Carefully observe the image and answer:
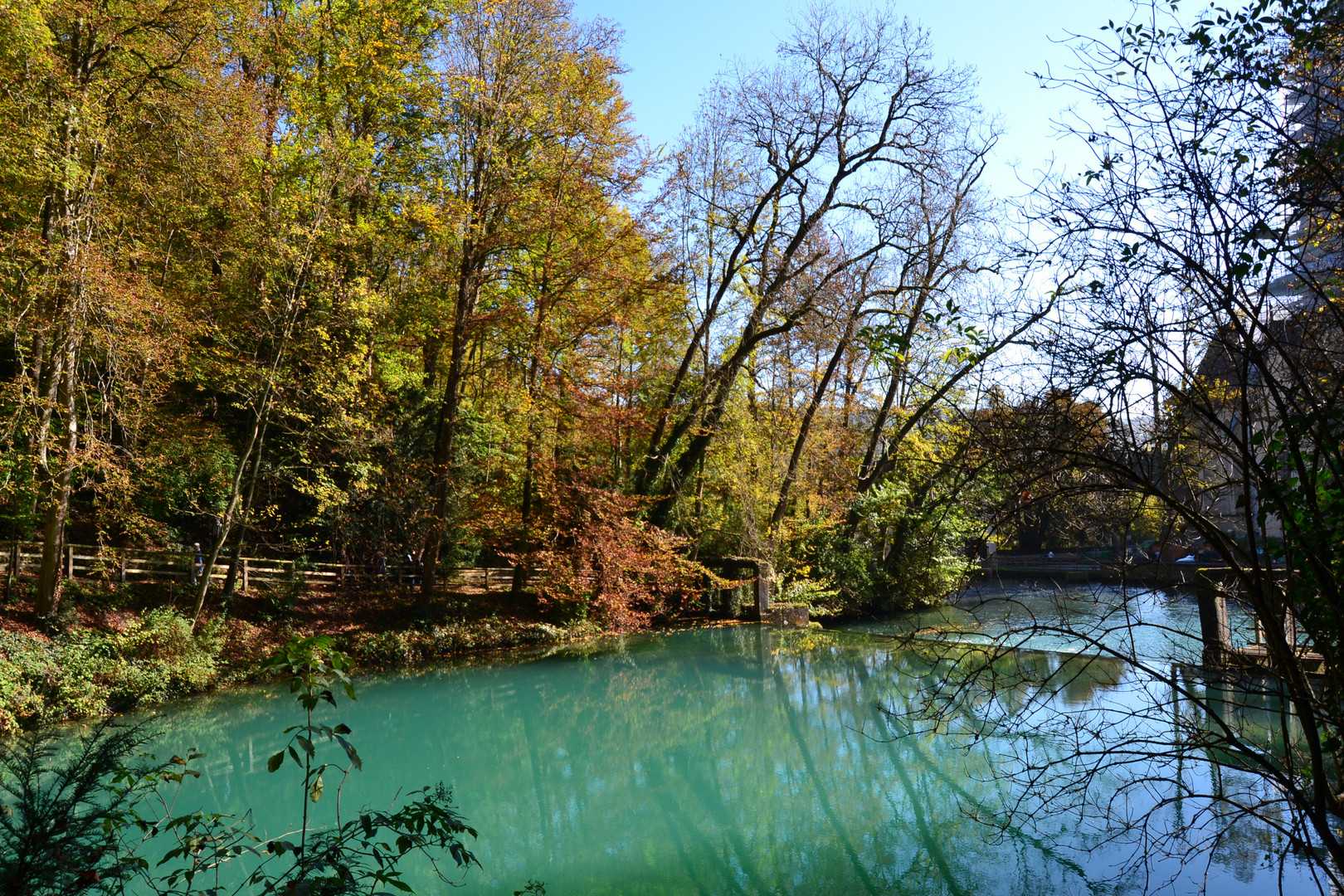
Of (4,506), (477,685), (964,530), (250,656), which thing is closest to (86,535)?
(4,506)

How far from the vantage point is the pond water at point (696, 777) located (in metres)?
6.07

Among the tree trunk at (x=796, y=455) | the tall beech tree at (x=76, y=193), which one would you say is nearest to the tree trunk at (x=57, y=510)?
the tall beech tree at (x=76, y=193)

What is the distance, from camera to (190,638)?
1212 centimetres

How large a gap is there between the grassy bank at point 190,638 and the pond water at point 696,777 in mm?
751

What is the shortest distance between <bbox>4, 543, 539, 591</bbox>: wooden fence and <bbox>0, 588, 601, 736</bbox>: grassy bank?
0.40 metres

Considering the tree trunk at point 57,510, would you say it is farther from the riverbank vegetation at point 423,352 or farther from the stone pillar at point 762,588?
the stone pillar at point 762,588

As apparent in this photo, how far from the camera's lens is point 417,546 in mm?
17250

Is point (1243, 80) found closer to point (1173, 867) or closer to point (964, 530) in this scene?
point (964, 530)

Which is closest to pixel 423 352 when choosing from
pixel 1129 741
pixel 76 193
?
pixel 76 193

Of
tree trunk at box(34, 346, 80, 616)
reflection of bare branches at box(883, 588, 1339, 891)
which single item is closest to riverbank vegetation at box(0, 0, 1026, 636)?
tree trunk at box(34, 346, 80, 616)

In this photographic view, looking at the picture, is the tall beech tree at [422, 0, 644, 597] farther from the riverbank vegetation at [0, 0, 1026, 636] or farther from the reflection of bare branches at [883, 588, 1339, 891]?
the reflection of bare branches at [883, 588, 1339, 891]

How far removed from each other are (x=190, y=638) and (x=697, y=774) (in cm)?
777

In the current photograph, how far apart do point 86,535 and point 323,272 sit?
7.07 metres

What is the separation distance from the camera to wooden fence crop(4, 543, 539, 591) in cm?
1320
